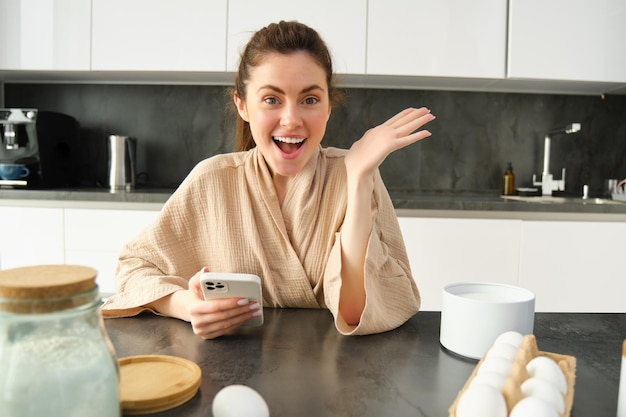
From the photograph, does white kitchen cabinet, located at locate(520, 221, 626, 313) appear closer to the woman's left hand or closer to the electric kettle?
the woman's left hand

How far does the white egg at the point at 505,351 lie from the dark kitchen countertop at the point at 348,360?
2.9 inches

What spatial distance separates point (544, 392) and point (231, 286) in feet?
1.62

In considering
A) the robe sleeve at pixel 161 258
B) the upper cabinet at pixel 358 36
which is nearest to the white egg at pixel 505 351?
the robe sleeve at pixel 161 258

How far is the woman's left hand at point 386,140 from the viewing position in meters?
1.01

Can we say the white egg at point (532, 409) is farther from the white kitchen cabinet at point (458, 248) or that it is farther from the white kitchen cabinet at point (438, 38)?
the white kitchen cabinet at point (438, 38)

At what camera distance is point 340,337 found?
0.85 meters

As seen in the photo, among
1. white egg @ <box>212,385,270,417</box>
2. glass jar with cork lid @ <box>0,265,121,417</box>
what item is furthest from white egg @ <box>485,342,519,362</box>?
glass jar with cork lid @ <box>0,265,121,417</box>

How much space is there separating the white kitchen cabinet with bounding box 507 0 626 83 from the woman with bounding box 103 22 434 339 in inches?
57.7

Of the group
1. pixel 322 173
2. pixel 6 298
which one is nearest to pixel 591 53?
pixel 322 173

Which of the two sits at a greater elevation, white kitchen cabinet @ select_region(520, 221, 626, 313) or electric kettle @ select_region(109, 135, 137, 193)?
electric kettle @ select_region(109, 135, 137, 193)

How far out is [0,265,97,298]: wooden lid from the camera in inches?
16.4

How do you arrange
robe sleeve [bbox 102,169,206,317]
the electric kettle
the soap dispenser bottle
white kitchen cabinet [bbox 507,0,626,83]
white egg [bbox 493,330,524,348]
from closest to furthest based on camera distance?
1. white egg [bbox 493,330,524,348]
2. robe sleeve [bbox 102,169,206,317]
3. white kitchen cabinet [bbox 507,0,626,83]
4. the electric kettle
5. the soap dispenser bottle

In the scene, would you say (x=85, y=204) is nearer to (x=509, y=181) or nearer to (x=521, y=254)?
(x=521, y=254)

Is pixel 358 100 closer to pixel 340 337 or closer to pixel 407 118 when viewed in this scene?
pixel 407 118
